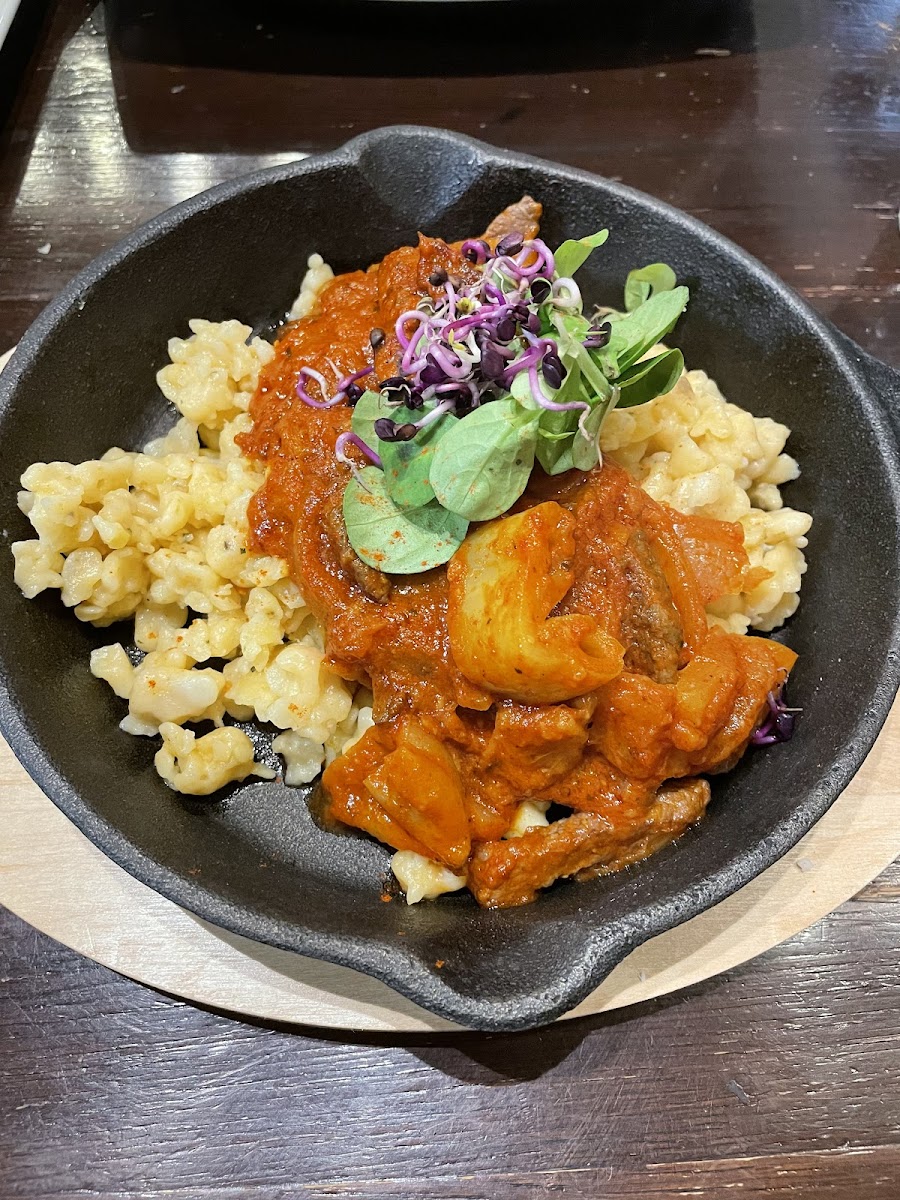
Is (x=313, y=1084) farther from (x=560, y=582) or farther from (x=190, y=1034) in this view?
(x=560, y=582)

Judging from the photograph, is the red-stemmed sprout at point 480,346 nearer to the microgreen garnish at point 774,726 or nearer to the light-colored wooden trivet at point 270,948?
the microgreen garnish at point 774,726

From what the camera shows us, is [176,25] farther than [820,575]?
Yes

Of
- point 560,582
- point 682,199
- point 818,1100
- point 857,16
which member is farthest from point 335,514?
point 857,16

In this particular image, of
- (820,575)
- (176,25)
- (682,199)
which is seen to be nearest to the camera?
(820,575)

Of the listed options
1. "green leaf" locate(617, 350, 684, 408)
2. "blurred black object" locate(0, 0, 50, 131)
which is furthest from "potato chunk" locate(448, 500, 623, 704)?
"blurred black object" locate(0, 0, 50, 131)

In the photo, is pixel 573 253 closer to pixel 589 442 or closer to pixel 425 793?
pixel 589 442

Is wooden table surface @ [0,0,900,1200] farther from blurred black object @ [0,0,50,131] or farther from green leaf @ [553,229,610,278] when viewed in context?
green leaf @ [553,229,610,278]
